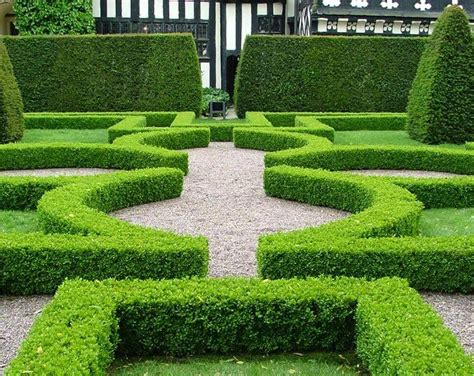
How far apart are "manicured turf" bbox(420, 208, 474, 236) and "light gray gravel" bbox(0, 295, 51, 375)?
463 centimetres

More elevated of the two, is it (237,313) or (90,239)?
(90,239)

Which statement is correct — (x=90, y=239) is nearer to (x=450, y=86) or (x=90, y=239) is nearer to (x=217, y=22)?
(x=450, y=86)

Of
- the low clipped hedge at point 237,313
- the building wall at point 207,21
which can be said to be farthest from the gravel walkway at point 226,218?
the building wall at point 207,21

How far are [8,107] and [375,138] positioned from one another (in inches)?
358

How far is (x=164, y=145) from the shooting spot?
14.3 metres

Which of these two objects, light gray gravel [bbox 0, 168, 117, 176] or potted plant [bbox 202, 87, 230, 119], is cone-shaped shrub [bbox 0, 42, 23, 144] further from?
potted plant [bbox 202, 87, 230, 119]

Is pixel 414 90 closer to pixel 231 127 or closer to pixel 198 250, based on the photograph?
pixel 231 127

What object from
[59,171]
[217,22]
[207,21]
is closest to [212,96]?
[207,21]

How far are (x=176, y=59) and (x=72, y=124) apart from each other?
14.7ft

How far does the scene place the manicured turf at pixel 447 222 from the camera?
7.88m

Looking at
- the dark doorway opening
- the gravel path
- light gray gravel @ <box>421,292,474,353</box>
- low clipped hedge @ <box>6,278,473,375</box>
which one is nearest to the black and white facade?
the dark doorway opening

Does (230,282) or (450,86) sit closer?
(230,282)

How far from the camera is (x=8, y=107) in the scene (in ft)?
48.2

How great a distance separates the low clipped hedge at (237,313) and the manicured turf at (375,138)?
1111 cm
